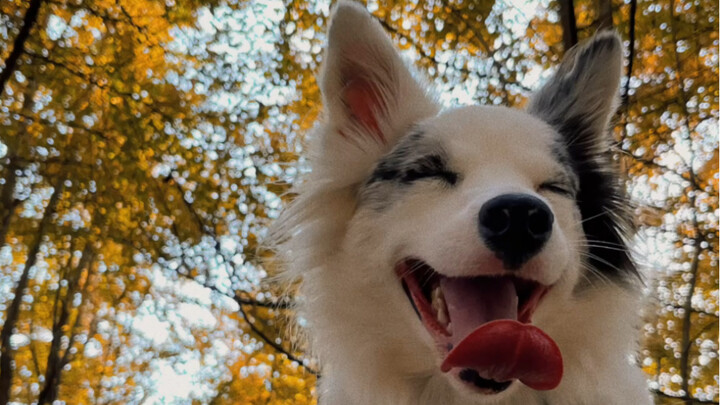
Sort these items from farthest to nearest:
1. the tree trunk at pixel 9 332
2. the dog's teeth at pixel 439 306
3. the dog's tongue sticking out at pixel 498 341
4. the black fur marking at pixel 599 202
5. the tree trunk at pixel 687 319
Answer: the tree trunk at pixel 9 332
the tree trunk at pixel 687 319
the black fur marking at pixel 599 202
the dog's teeth at pixel 439 306
the dog's tongue sticking out at pixel 498 341

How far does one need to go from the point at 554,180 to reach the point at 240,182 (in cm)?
391

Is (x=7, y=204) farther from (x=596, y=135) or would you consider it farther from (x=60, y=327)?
(x=596, y=135)

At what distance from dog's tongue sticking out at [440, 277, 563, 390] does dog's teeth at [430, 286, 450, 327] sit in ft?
0.21

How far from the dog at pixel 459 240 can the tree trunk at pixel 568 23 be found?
752mm

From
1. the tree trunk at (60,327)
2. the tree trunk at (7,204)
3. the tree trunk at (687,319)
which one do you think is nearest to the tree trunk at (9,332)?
the tree trunk at (7,204)

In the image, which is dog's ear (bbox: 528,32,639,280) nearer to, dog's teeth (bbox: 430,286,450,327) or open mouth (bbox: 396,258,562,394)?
open mouth (bbox: 396,258,562,394)

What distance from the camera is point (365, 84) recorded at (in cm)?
268

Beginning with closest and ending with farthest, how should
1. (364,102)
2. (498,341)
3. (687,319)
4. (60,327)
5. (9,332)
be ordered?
(498,341) → (364,102) → (687,319) → (9,332) → (60,327)

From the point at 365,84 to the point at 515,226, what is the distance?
3.85 feet

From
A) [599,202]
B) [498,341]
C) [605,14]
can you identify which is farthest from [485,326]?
[605,14]

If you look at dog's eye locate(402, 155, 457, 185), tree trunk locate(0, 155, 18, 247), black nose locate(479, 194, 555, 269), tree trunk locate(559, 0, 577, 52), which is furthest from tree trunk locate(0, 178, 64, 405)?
black nose locate(479, 194, 555, 269)

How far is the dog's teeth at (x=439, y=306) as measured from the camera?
2011 mm

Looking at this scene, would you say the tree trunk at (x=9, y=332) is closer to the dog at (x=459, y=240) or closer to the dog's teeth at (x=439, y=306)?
the dog at (x=459, y=240)

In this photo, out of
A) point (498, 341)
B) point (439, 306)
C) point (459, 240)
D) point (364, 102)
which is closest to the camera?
point (498, 341)
